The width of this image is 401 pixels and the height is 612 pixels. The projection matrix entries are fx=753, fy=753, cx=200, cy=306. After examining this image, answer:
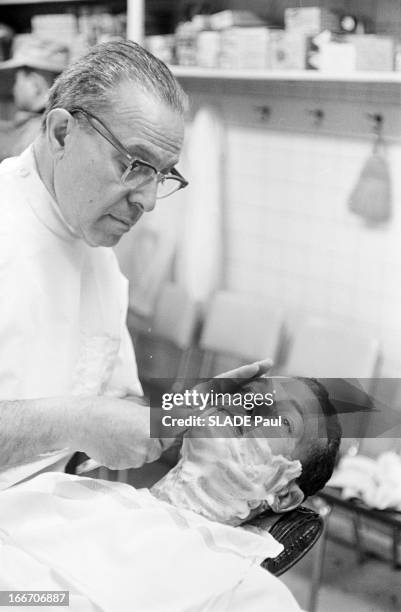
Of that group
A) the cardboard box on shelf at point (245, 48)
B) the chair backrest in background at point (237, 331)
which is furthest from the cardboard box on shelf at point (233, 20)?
the chair backrest in background at point (237, 331)

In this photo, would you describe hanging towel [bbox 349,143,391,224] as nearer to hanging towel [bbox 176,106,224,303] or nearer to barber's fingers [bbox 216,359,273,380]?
hanging towel [bbox 176,106,224,303]

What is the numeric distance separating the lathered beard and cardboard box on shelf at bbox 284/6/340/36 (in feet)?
3.07

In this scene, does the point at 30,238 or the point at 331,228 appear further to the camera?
the point at 331,228

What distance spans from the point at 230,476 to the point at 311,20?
3.25 feet

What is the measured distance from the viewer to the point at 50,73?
6.67ft

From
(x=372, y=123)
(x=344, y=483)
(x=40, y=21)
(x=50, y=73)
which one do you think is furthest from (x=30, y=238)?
(x=40, y=21)

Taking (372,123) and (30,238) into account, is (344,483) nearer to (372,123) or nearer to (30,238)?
(30,238)

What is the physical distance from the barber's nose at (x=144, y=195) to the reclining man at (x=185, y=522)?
221 millimetres

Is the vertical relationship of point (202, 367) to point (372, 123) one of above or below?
below

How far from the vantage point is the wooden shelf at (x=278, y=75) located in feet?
4.42

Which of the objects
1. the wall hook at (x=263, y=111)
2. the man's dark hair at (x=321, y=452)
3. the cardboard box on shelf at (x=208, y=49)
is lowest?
the man's dark hair at (x=321, y=452)

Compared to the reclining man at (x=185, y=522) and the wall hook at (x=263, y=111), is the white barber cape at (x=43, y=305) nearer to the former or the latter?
the reclining man at (x=185, y=522)

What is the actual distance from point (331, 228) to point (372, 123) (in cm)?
27

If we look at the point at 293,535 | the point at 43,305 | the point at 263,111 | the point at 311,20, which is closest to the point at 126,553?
the point at 293,535
